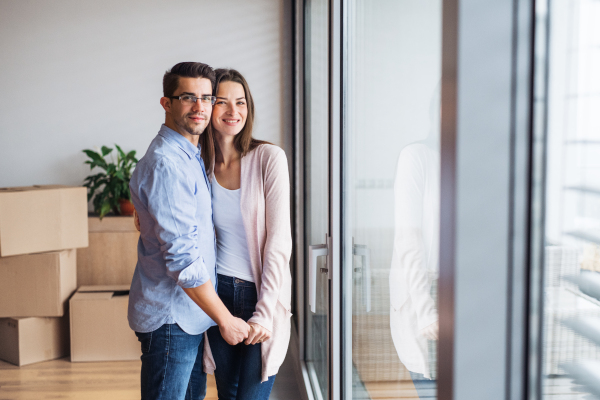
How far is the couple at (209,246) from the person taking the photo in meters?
1.25

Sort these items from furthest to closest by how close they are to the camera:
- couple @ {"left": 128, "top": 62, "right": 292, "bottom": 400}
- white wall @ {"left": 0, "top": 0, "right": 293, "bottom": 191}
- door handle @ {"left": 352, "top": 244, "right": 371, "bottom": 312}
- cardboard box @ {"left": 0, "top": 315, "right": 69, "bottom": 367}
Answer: white wall @ {"left": 0, "top": 0, "right": 293, "bottom": 191}, cardboard box @ {"left": 0, "top": 315, "right": 69, "bottom": 367}, couple @ {"left": 128, "top": 62, "right": 292, "bottom": 400}, door handle @ {"left": 352, "top": 244, "right": 371, "bottom": 312}

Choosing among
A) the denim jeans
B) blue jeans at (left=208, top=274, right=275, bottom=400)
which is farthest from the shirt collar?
the denim jeans

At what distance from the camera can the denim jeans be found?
0.66m

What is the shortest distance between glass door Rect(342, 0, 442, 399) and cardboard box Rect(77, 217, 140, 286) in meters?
2.23

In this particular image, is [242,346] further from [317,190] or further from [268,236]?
[317,190]

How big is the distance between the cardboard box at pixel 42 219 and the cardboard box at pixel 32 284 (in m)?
0.07

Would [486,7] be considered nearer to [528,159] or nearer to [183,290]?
[528,159]

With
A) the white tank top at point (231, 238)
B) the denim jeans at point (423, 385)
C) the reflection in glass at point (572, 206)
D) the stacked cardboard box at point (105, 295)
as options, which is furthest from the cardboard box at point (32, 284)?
the reflection in glass at point (572, 206)

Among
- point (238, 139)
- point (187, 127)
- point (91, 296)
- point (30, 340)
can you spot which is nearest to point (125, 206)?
point (91, 296)

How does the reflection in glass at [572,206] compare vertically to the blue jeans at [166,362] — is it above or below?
above

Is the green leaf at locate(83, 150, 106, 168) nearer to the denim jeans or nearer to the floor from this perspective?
the floor

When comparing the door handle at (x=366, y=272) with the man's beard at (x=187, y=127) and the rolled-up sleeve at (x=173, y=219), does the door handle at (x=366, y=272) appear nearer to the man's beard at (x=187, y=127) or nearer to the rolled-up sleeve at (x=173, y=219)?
the rolled-up sleeve at (x=173, y=219)

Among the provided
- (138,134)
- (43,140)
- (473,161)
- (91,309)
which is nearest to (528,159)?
(473,161)

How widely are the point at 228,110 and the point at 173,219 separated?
1.35 ft
